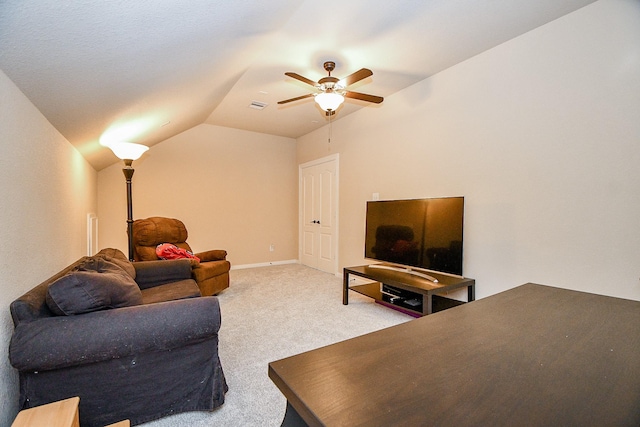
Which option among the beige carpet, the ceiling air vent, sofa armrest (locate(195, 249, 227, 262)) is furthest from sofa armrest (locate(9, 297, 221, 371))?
the ceiling air vent

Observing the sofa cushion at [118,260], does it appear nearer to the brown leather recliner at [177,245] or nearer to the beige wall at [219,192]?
the brown leather recliner at [177,245]

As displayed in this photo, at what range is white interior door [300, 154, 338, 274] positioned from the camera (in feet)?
17.0

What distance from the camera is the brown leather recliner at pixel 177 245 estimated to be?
11.3 ft

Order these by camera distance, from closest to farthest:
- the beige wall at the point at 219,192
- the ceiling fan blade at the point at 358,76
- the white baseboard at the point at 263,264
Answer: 1. the ceiling fan blade at the point at 358,76
2. the beige wall at the point at 219,192
3. the white baseboard at the point at 263,264

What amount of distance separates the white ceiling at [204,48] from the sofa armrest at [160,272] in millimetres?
1319

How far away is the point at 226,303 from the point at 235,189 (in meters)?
2.71

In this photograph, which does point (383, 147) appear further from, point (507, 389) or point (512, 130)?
point (507, 389)

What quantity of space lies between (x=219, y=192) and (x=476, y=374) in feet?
17.9

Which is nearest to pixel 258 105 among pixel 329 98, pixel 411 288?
pixel 329 98

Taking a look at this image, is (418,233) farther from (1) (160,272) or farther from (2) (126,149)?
(2) (126,149)

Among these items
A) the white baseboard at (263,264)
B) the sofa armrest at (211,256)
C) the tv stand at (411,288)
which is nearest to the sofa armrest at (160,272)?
the sofa armrest at (211,256)

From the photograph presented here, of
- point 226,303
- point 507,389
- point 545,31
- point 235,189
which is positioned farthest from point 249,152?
point 507,389

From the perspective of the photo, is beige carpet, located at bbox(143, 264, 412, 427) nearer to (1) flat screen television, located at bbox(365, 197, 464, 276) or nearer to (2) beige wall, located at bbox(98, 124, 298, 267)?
(1) flat screen television, located at bbox(365, 197, 464, 276)

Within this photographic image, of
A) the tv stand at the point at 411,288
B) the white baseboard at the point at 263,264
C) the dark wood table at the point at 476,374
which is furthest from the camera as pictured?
the white baseboard at the point at 263,264
